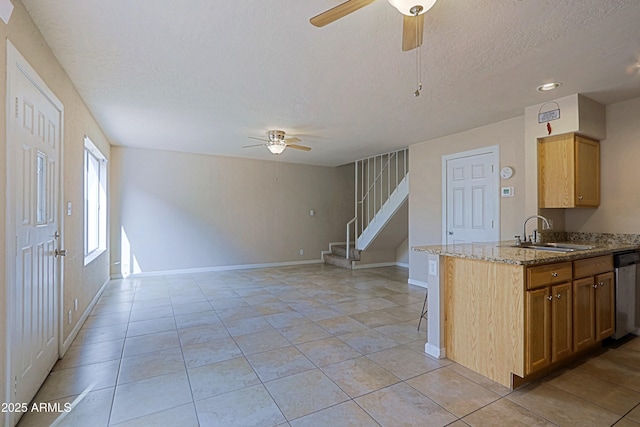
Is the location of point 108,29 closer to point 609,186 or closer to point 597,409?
point 597,409

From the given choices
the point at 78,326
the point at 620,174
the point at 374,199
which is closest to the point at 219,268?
the point at 78,326

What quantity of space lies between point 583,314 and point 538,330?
2.50 feet

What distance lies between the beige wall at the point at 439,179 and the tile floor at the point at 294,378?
1.59 m

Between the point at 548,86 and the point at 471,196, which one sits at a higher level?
the point at 548,86

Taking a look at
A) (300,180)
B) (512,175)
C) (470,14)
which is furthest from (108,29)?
(300,180)

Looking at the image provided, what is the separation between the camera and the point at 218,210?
6.84 meters

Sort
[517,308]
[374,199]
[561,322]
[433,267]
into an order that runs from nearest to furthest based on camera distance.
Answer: [517,308]
[561,322]
[433,267]
[374,199]

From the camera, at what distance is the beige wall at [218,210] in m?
6.07

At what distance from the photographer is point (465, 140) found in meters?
4.61

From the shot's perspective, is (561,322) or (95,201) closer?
(561,322)

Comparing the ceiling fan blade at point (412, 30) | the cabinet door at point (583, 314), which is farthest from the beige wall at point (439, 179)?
the ceiling fan blade at point (412, 30)

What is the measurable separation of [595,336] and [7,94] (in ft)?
15.5

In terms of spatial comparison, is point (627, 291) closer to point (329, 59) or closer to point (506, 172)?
point (506, 172)

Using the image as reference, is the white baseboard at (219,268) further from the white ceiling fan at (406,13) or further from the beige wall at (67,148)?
the white ceiling fan at (406,13)
